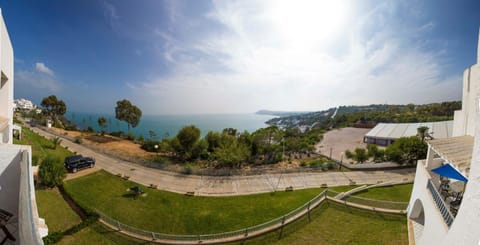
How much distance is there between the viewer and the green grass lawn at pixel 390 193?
1224 centimetres

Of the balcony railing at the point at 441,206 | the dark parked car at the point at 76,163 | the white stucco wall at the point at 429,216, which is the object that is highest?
the balcony railing at the point at 441,206

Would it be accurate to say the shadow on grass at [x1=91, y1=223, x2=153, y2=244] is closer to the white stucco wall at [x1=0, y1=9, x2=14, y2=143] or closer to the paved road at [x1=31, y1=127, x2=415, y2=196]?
the paved road at [x1=31, y1=127, x2=415, y2=196]

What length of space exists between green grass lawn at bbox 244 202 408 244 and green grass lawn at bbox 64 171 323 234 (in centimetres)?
175

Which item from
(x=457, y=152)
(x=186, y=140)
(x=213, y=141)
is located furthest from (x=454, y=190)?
(x=186, y=140)

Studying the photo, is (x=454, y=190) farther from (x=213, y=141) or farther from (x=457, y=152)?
(x=213, y=141)

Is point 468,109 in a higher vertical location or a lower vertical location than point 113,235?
higher

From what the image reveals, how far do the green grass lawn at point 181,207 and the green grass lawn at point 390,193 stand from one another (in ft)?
11.3

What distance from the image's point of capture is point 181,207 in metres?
11.8

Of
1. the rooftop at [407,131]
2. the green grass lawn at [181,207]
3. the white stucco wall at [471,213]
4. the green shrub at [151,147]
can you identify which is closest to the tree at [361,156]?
the green grass lawn at [181,207]

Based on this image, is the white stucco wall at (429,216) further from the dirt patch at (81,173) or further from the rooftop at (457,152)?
the dirt patch at (81,173)

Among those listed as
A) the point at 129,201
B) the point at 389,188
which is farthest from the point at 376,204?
the point at 129,201

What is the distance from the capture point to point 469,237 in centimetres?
329

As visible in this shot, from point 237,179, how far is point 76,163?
15.1m

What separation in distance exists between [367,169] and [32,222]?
24.3 metres
